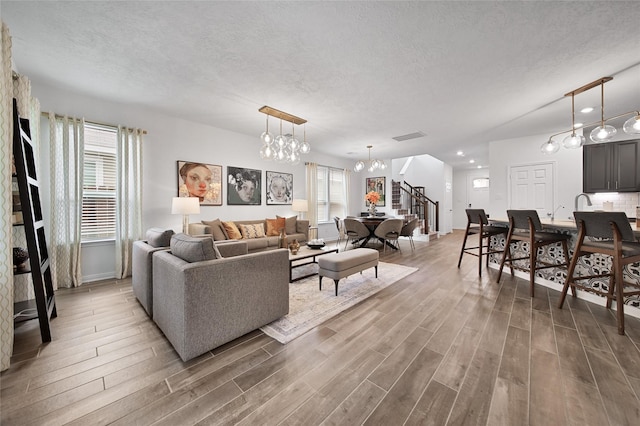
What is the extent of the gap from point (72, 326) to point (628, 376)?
448cm

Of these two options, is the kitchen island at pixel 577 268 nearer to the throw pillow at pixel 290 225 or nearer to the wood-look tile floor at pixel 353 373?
the wood-look tile floor at pixel 353 373

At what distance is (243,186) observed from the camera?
17.4ft

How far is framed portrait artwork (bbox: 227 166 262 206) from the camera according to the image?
201 inches

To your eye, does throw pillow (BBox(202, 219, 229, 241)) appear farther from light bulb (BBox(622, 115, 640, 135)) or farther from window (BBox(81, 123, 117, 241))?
light bulb (BBox(622, 115, 640, 135))

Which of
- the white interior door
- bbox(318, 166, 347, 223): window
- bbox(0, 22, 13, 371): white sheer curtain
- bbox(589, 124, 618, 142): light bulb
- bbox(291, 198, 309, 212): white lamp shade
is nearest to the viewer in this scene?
bbox(0, 22, 13, 371): white sheer curtain

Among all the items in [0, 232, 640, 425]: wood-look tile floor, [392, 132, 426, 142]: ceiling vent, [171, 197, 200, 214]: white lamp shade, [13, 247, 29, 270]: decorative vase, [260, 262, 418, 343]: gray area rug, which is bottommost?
[0, 232, 640, 425]: wood-look tile floor

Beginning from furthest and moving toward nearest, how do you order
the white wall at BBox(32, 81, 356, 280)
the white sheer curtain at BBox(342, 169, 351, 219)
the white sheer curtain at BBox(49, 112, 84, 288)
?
the white sheer curtain at BBox(342, 169, 351, 219)
the white wall at BBox(32, 81, 356, 280)
the white sheer curtain at BBox(49, 112, 84, 288)

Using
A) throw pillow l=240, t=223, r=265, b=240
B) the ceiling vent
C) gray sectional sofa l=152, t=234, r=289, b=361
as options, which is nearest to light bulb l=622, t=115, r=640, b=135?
the ceiling vent

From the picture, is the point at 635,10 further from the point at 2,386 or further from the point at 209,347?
the point at 2,386

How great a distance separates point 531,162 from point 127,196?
8.15 m

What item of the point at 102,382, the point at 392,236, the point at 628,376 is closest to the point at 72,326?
the point at 102,382

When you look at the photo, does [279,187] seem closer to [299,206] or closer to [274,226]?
[299,206]

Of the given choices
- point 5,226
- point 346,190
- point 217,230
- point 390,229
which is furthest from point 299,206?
point 5,226

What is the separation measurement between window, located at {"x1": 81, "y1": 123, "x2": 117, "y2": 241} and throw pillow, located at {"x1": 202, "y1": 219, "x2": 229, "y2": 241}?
4.58ft
